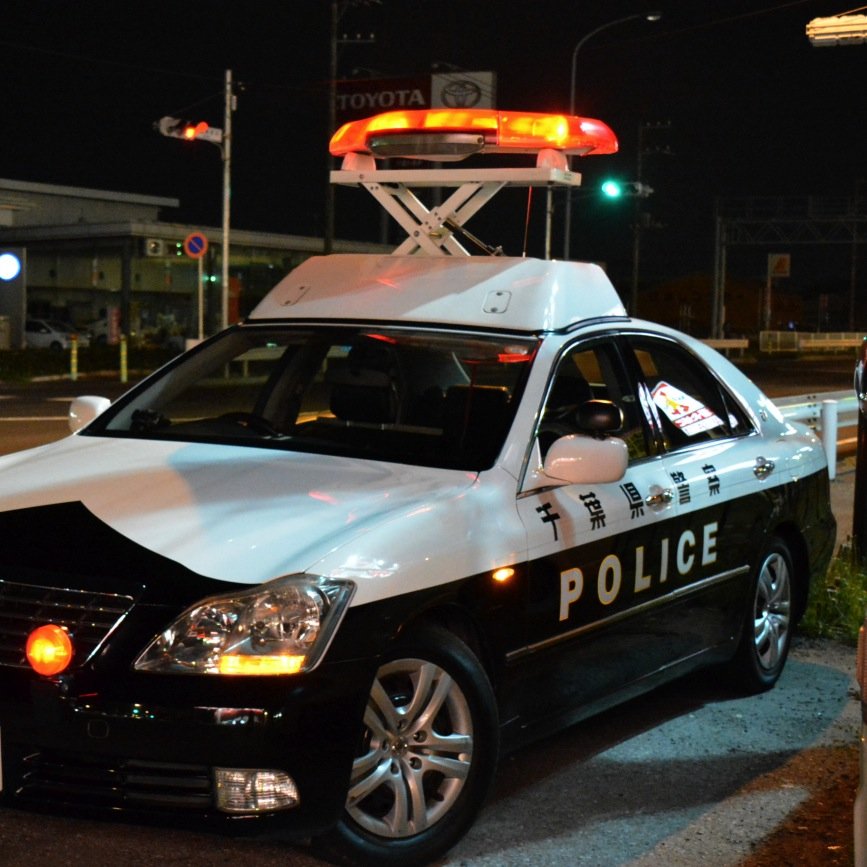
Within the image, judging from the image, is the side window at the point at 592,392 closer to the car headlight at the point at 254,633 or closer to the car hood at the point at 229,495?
the car hood at the point at 229,495

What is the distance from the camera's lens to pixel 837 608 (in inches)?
281

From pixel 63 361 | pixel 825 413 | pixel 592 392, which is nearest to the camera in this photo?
pixel 592 392

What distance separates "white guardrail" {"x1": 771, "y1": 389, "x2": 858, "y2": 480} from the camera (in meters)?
13.3

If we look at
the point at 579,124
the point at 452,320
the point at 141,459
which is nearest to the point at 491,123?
the point at 579,124

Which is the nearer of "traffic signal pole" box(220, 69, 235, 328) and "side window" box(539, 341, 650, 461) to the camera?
"side window" box(539, 341, 650, 461)

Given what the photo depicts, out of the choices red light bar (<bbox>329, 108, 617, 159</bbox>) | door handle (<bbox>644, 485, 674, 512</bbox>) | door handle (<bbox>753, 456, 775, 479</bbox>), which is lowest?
door handle (<bbox>644, 485, 674, 512</bbox>)

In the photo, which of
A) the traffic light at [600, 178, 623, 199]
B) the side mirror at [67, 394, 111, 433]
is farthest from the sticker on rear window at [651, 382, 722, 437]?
the traffic light at [600, 178, 623, 199]

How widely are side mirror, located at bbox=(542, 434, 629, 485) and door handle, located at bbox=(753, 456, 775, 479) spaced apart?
1567 millimetres

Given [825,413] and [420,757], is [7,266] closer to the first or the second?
[825,413]

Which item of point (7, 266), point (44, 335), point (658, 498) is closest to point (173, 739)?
point (658, 498)

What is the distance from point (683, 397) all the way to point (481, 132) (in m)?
1.37

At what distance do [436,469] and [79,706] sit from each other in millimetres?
1433

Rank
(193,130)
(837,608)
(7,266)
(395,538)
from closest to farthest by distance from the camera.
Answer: (395,538)
(837,608)
(7,266)
(193,130)

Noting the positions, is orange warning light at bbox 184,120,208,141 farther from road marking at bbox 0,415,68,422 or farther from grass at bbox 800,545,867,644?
grass at bbox 800,545,867,644
